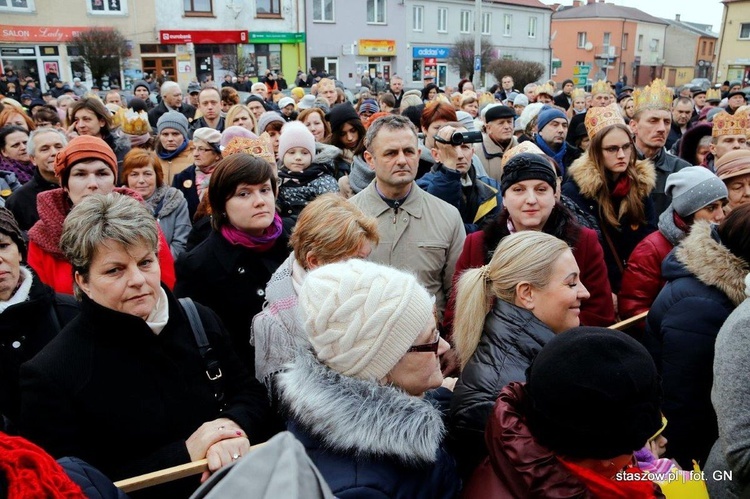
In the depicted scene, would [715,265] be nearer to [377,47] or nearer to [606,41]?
[377,47]

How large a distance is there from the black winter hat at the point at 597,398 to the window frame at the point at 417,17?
40165 mm

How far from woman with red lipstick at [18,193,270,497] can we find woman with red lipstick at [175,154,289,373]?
62 centimetres

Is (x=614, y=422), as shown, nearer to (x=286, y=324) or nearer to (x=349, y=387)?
(x=349, y=387)

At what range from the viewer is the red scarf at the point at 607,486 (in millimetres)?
1474

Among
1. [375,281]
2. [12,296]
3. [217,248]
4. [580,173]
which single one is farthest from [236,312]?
[580,173]

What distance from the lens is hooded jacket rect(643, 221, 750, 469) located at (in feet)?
7.73

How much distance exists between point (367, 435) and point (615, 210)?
327 centimetres

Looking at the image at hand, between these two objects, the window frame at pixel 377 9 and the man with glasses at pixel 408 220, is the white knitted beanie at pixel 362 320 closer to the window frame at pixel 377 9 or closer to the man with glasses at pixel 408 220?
the man with glasses at pixel 408 220

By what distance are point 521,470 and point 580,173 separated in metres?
3.20

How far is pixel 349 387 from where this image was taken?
5.33 ft

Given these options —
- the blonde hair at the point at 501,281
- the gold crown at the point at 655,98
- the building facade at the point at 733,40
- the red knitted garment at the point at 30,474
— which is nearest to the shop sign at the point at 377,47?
the building facade at the point at 733,40

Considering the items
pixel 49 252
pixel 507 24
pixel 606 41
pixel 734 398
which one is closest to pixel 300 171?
pixel 49 252

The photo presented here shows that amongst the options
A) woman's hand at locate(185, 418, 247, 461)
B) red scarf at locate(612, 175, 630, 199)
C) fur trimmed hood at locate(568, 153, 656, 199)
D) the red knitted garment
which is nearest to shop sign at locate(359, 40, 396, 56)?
fur trimmed hood at locate(568, 153, 656, 199)

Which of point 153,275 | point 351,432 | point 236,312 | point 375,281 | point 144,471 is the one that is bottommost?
point 144,471
